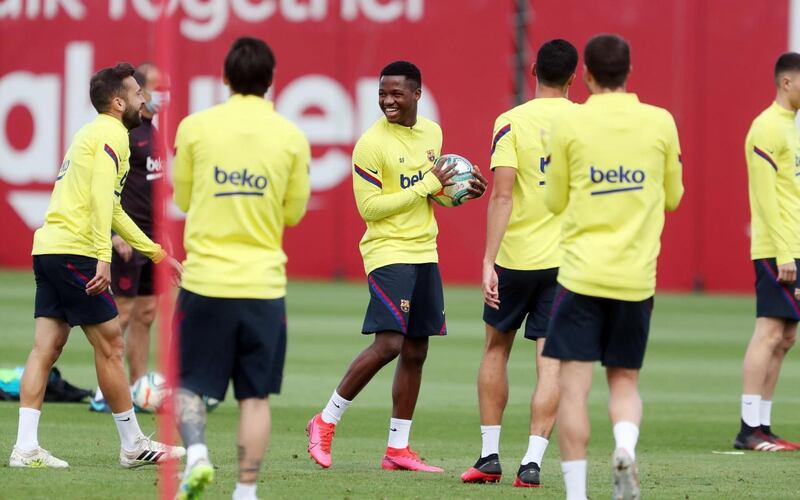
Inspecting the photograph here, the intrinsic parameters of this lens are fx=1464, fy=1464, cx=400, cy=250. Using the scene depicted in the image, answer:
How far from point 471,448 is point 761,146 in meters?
2.80

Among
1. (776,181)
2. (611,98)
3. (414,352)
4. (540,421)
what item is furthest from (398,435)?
(776,181)

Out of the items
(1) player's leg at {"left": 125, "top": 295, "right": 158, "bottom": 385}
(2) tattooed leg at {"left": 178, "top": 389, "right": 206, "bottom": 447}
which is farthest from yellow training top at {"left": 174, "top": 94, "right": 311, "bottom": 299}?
(1) player's leg at {"left": 125, "top": 295, "right": 158, "bottom": 385}

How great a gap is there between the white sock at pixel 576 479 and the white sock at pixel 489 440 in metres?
1.54

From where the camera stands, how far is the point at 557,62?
27.3 ft

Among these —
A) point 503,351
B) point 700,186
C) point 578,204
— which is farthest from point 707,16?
point 578,204

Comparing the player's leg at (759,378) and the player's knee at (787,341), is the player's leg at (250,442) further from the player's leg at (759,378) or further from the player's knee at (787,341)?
the player's knee at (787,341)

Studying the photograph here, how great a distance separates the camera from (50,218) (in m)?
8.46

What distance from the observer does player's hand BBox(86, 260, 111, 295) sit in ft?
26.9

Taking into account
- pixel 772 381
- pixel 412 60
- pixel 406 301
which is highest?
pixel 412 60

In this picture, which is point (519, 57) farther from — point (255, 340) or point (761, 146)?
point (255, 340)

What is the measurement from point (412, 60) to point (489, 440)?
16.8 m

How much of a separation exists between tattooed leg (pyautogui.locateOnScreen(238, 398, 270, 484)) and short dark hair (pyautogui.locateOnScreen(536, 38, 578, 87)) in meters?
2.83

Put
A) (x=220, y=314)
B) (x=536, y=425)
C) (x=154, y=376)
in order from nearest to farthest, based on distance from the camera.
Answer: (x=220, y=314), (x=536, y=425), (x=154, y=376)

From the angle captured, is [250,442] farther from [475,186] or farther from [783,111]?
[783,111]
